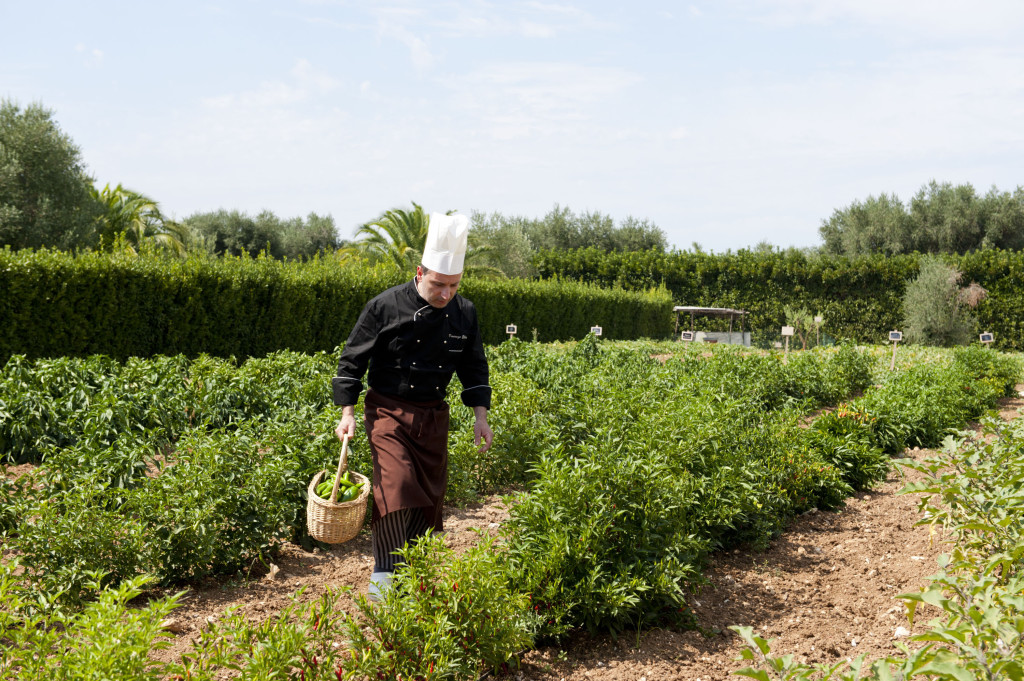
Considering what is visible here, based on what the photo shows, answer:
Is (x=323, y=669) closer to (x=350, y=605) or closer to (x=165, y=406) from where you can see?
(x=350, y=605)

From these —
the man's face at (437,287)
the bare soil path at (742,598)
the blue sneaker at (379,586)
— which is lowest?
the bare soil path at (742,598)

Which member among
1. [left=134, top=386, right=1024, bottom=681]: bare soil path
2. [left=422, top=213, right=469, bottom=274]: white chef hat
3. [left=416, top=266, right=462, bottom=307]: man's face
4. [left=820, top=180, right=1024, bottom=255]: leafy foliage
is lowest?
[left=134, top=386, right=1024, bottom=681]: bare soil path

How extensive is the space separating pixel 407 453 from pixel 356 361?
48 centimetres

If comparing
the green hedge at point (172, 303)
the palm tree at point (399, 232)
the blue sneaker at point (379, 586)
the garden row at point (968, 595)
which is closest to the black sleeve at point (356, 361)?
the blue sneaker at point (379, 586)

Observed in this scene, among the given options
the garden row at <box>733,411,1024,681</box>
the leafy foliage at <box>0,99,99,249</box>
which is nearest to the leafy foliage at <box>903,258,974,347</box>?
the garden row at <box>733,411,1024,681</box>

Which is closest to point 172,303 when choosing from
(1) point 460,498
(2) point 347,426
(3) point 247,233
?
(1) point 460,498

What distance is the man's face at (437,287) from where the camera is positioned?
11.1ft

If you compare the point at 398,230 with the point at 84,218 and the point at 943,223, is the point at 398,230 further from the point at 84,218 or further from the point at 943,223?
the point at 943,223

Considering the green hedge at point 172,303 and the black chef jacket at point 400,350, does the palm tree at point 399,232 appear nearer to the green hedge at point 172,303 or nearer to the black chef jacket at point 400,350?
the green hedge at point 172,303

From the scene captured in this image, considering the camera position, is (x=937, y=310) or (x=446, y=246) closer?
(x=446, y=246)

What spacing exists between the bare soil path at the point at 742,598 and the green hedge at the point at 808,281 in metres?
22.5

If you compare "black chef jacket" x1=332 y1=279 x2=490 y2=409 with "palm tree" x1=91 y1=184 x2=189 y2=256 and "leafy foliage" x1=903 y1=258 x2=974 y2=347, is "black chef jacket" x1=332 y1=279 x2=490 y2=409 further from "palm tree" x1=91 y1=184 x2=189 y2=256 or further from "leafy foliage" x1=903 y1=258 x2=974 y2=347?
"leafy foliage" x1=903 y1=258 x2=974 y2=347

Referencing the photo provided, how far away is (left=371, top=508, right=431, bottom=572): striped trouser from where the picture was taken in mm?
3332

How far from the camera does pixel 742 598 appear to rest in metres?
3.85
